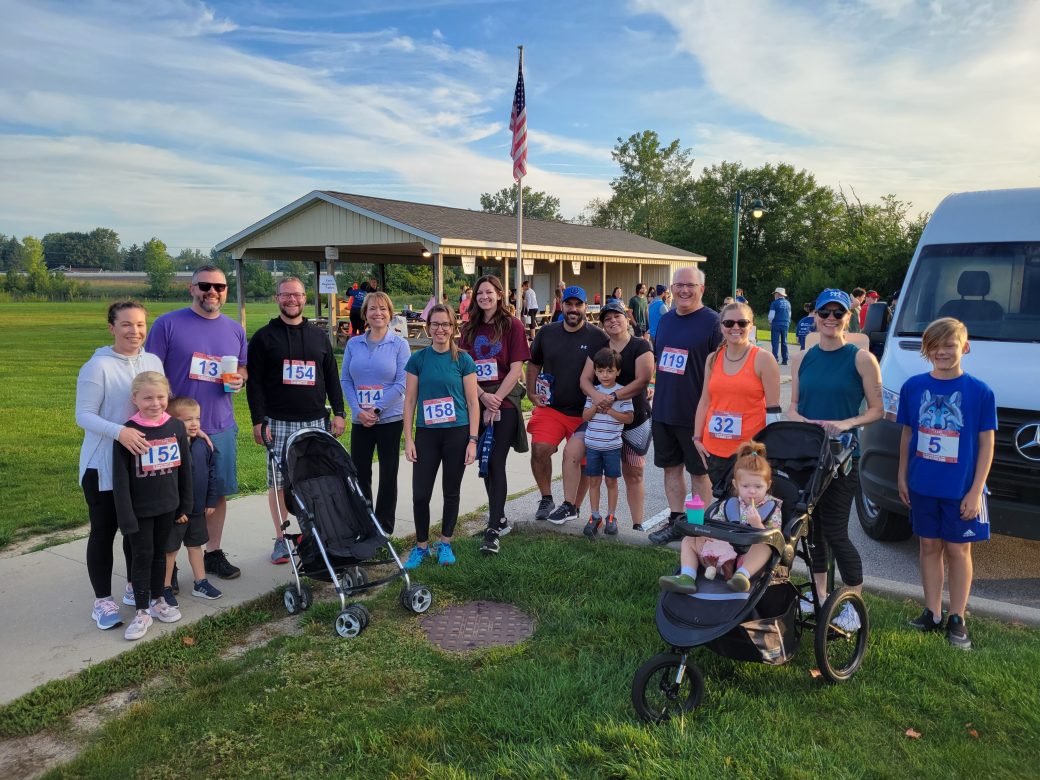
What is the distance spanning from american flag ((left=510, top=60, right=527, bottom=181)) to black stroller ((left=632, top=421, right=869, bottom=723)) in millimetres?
9783

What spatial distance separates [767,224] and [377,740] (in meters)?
52.9

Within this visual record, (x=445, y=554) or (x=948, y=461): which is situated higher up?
(x=948, y=461)

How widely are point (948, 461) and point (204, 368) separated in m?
4.49

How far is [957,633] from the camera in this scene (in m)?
3.74

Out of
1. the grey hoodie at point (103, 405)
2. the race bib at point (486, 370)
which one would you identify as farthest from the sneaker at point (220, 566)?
the race bib at point (486, 370)

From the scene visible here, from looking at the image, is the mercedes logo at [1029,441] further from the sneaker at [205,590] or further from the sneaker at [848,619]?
the sneaker at [205,590]

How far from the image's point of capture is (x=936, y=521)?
150 inches

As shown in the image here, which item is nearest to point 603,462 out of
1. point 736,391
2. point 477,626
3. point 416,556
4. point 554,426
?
point 554,426

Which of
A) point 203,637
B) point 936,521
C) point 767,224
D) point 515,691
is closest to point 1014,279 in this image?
point 936,521

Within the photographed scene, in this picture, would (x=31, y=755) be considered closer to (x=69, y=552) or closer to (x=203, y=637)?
(x=203, y=637)

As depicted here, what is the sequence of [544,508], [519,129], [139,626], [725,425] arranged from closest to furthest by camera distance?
[139,626]
[725,425]
[544,508]
[519,129]

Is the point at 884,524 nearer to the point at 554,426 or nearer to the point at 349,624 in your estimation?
the point at 554,426

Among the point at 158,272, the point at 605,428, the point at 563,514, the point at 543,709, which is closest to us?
the point at 543,709

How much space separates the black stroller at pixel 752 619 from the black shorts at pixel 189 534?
9.25 feet
